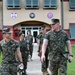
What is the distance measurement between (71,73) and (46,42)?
6455 millimetres

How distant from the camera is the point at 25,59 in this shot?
14.1 metres

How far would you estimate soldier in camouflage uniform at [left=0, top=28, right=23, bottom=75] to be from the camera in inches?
349

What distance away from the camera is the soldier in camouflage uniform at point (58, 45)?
908 cm

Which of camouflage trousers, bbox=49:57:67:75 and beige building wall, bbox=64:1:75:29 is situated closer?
camouflage trousers, bbox=49:57:67:75

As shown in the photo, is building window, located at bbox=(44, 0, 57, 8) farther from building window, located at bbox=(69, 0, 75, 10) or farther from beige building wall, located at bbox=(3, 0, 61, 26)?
building window, located at bbox=(69, 0, 75, 10)

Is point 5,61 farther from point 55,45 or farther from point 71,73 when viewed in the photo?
point 71,73

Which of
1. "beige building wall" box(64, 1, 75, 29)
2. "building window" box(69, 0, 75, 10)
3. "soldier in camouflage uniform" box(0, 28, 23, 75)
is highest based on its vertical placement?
"building window" box(69, 0, 75, 10)

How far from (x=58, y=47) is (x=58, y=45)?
6 cm

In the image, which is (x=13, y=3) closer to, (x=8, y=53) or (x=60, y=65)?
(x=60, y=65)

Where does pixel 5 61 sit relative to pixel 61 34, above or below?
below

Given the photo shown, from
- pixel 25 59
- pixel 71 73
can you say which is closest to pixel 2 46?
pixel 25 59

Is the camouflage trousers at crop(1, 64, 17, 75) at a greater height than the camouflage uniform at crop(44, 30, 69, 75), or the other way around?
the camouflage uniform at crop(44, 30, 69, 75)

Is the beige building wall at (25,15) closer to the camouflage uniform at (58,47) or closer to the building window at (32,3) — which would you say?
the building window at (32,3)

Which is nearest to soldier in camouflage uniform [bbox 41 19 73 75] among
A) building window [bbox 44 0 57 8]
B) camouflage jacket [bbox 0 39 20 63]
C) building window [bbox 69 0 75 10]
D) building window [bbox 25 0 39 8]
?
camouflage jacket [bbox 0 39 20 63]
